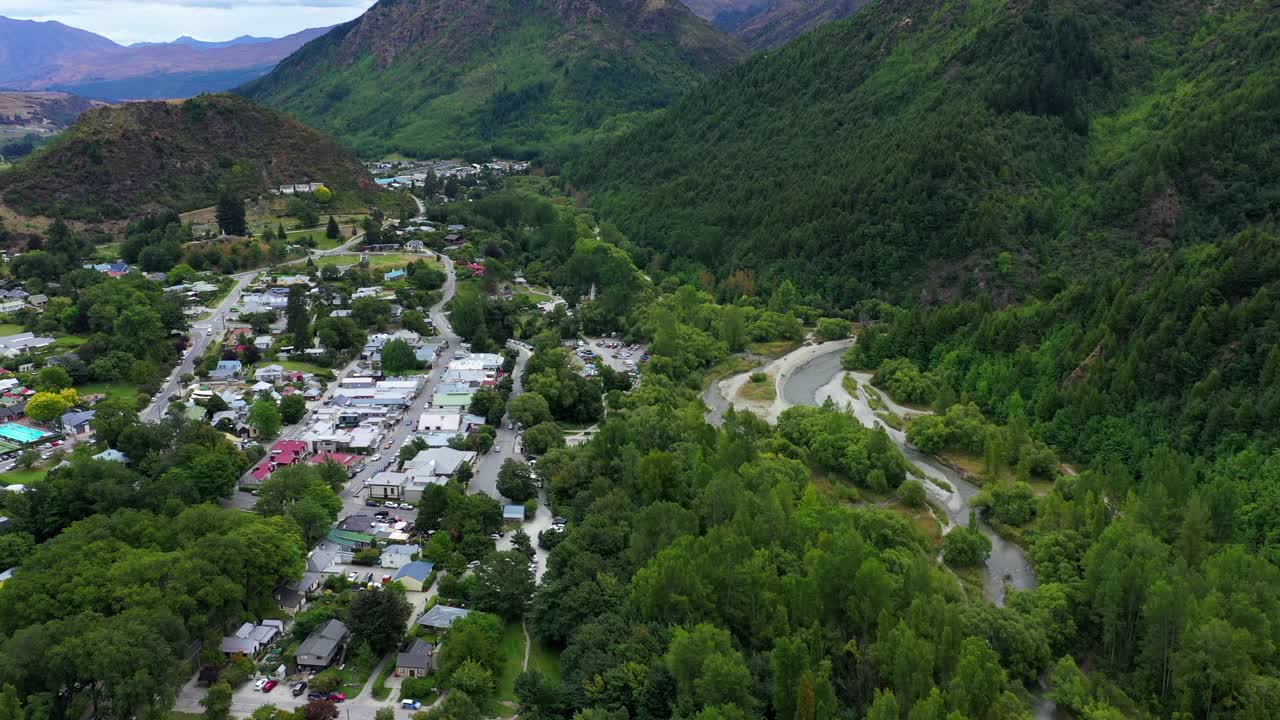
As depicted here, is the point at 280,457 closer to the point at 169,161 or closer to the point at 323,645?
the point at 323,645

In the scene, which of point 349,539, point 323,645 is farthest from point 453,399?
point 323,645

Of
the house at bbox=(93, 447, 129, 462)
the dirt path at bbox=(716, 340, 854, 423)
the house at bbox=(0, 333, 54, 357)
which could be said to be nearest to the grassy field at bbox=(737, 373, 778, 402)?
the dirt path at bbox=(716, 340, 854, 423)

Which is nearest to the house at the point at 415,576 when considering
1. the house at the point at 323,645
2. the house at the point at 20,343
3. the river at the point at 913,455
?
the house at the point at 323,645

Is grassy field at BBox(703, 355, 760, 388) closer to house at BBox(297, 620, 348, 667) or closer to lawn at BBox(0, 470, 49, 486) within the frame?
house at BBox(297, 620, 348, 667)

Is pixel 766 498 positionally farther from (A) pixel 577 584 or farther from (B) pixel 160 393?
(B) pixel 160 393

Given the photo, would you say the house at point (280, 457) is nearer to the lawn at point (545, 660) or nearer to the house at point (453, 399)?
the house at point (453, 399)

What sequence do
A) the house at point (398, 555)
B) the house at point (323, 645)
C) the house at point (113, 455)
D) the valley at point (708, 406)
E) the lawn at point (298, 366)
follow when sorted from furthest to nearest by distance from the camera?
the lawn at point (298, 366) → the house at point (113, 455) → the house at point (398, 555) → the house at point (323, 645) → the valley at point (708, 406)

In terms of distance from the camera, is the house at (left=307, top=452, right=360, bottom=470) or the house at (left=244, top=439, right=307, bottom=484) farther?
the house at (left=307, top=452, right=360, bottom=470)
